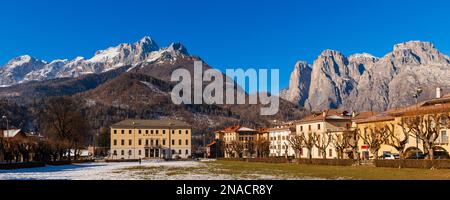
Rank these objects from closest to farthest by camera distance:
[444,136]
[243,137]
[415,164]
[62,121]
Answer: [415,164] < [444,136] < [62,121] < [243,137]

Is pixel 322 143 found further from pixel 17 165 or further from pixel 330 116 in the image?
pixel 17 165

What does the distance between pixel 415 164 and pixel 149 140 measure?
103m

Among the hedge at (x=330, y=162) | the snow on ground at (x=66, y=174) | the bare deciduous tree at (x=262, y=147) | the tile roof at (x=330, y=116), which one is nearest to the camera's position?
the snow on ground at (x=66, y=174)

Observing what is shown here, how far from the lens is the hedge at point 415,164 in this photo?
48.6 metres

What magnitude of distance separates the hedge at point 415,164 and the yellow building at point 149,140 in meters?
94.1

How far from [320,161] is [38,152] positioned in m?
46.3

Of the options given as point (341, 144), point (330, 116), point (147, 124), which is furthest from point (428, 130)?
point (147, 124)

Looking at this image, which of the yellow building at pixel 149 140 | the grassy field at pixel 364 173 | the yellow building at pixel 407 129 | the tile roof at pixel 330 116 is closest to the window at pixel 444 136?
the yellow building at pixel 407 129

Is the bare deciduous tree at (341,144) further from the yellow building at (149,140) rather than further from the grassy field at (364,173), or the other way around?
the yellow building at (149,140)

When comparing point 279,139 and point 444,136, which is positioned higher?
point 444,136

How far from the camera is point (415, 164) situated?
5241cm

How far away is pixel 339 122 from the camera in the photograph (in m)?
109
